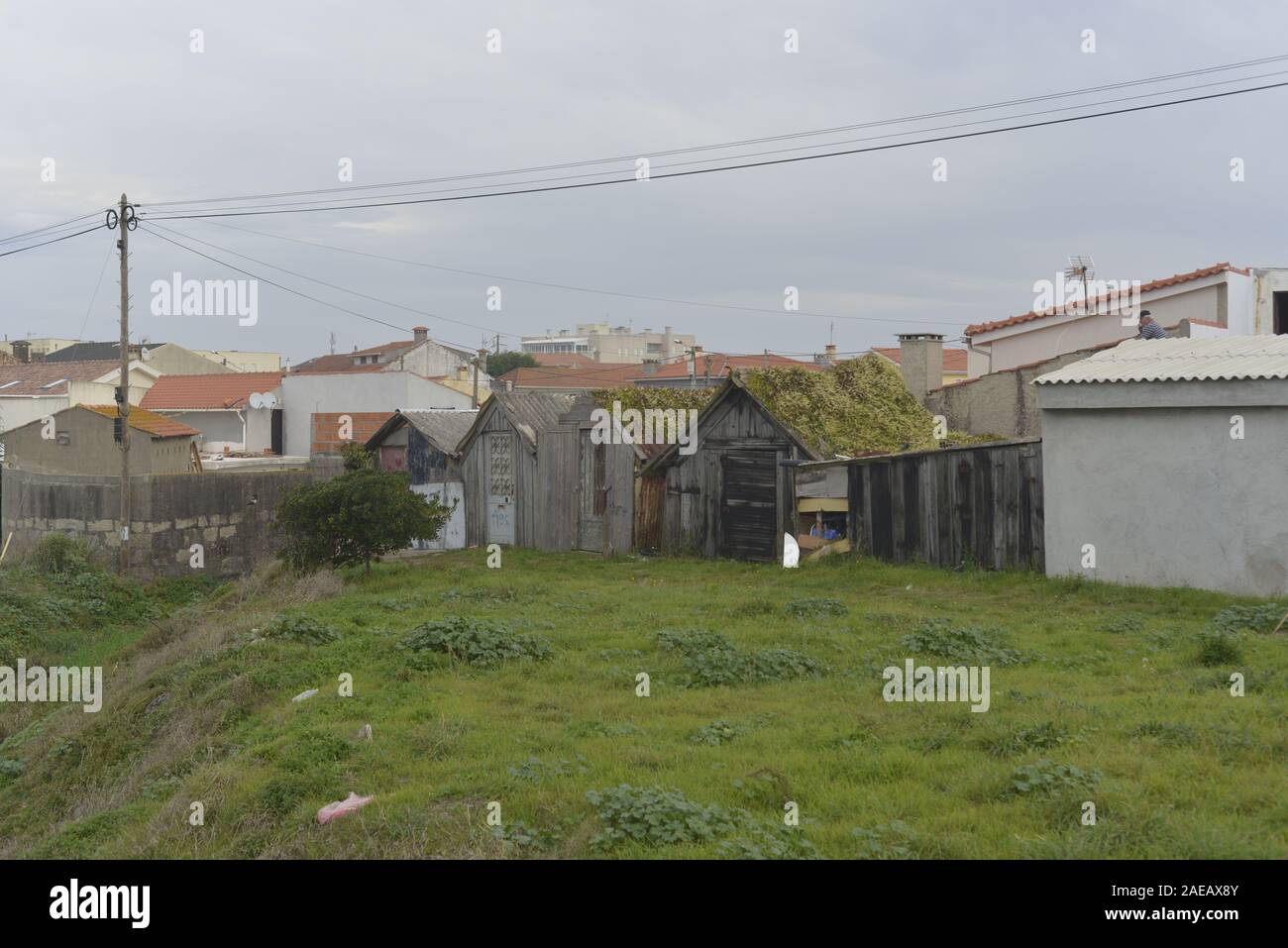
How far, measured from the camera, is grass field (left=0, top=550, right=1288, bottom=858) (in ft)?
21.0

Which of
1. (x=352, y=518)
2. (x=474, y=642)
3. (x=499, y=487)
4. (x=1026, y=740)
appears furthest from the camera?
(x=499, y=487)

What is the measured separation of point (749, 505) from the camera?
65.3ft

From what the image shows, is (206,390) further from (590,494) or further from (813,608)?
(813,608)

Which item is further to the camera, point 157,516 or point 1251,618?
point 157,516

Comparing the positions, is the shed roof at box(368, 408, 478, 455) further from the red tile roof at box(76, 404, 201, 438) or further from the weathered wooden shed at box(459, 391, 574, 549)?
the red tile roof at box(76, 404, 201, 438)

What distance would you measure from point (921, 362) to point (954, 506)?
9.29 meters

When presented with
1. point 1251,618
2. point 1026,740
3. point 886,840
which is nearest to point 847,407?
point 1251,618

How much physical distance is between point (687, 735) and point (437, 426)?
19.0 metres

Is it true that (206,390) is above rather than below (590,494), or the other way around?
above

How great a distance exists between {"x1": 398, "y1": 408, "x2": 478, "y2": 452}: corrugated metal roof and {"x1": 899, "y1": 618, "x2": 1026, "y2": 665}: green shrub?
1598 cm

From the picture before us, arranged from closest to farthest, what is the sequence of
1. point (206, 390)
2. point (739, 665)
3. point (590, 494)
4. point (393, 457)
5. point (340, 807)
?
point (340, 807)
point (739, 665)
point (590, 494)
point (393, 457)
point (206, 390)

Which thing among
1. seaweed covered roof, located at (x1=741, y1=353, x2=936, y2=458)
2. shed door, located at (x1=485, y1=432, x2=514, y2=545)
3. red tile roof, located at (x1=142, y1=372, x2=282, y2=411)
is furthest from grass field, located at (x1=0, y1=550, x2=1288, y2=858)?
red tile roof, located at (x1=142, y1=372, x2=282, y2=411)

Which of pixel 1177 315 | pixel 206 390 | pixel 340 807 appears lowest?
pixel 340 807

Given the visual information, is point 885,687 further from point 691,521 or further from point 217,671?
point 691,521
